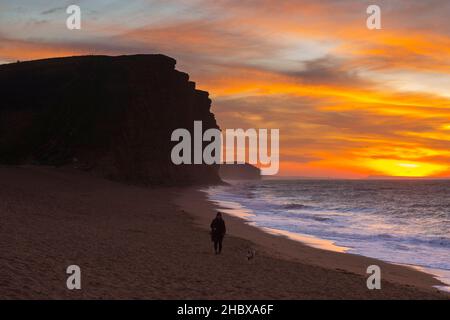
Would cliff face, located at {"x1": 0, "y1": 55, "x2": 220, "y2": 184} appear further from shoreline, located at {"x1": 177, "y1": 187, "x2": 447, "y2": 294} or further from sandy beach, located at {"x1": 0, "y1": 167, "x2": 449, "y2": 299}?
sandy beach, located at {"x1": 0, "y1": 167, "x2": 449, "y2": 299}

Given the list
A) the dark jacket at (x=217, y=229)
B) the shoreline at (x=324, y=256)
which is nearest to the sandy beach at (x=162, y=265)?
the shoreline at (x=324, y=256)

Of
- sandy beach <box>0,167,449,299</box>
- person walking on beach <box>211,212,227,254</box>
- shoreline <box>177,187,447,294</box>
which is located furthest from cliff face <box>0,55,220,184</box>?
person walking on beach <box>211,212,227,254</box>

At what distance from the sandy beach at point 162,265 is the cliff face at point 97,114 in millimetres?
54900

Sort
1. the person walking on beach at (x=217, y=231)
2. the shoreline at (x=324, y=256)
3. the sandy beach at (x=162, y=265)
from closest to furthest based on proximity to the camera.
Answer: the sandy beach at (x=162, y=265) < the shoreline at (x=324, y=256) < the person walking on beach at (x=217, y=231)

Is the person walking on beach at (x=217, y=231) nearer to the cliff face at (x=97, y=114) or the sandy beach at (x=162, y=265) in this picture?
the sandy beach at (x=162, y=265)

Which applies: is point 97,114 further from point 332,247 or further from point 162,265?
point 162,265

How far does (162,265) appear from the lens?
1554 centimetres

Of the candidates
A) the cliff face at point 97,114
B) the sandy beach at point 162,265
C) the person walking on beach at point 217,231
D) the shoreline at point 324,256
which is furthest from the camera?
the cliff face at point 97,114

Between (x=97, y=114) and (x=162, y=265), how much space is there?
75045 mm

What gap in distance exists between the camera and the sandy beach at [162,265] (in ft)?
39.3

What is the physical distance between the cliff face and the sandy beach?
180 ft

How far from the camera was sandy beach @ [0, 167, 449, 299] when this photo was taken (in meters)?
12.0

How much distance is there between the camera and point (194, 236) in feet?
77.5
